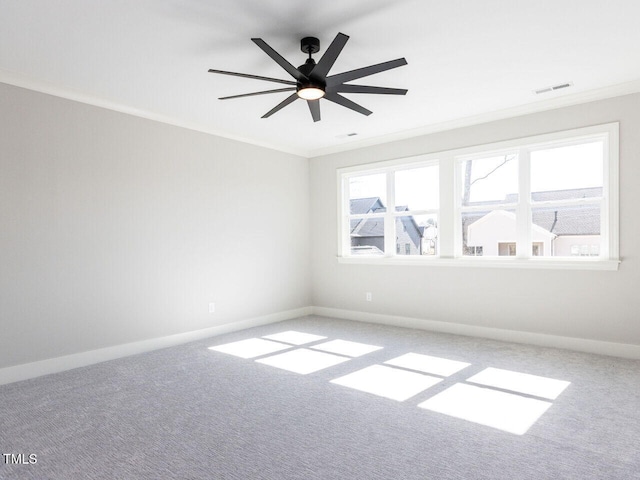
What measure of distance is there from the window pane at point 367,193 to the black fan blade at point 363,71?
287 cm

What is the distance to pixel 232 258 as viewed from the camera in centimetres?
518

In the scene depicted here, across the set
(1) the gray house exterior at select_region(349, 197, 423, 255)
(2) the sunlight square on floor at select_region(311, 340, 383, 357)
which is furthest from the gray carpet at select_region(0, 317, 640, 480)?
(1) the gray house exterior at select_region(349, 197, 423, 255)

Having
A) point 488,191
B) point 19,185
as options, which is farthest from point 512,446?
point 19,185

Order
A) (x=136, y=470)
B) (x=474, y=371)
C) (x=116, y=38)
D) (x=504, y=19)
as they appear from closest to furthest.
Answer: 1. (x=136, y=470)
2. (x=504, y=19)
3. (x=116, y=38)
4. (x=474, y=371)

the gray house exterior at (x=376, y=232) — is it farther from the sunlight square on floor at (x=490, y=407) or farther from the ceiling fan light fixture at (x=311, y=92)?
the ceiling fan light fixture at (x=311, y=92)

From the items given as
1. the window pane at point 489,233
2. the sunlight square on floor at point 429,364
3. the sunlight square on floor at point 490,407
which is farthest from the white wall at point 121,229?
the sunlight square on floor at point 490,407

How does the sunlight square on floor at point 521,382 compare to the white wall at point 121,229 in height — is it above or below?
below

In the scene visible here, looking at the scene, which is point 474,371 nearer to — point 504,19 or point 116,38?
point 504,19

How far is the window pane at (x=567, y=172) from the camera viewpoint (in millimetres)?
4066

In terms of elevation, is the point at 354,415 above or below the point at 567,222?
below

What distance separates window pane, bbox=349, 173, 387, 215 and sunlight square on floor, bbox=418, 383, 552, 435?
10.3ft

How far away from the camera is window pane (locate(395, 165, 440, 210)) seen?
16.9 feet

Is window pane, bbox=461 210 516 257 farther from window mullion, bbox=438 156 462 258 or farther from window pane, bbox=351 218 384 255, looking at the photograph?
window pane, bbox=351 218 384 255

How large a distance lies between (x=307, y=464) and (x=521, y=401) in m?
1.69
